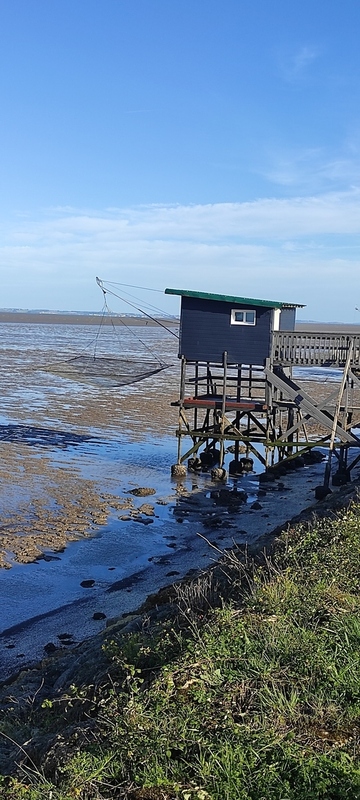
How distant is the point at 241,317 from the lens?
24031 millimetres

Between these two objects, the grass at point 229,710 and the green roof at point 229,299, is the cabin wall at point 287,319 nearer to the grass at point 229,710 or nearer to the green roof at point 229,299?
the green roof at point 229,299

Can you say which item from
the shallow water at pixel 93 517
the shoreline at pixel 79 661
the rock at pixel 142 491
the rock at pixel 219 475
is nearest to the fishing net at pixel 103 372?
the shallow water at pixel 93 517

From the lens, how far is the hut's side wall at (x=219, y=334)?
23.8 meters

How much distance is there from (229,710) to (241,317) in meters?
18.9

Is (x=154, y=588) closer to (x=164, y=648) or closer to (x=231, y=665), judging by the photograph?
(x=164, y=648)

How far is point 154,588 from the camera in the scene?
1385cm

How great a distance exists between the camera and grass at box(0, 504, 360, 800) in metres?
5.23

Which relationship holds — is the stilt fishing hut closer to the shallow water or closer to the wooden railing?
the wooden railing

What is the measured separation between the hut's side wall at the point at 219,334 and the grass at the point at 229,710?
1576 centimetres

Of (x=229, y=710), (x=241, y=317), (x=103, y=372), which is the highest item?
(x=241, y=317)

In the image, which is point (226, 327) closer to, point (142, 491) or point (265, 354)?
point (265, 354)

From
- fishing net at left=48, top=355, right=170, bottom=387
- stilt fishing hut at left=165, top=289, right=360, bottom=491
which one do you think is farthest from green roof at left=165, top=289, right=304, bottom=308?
fishing net at left=48, top=355, right=170, bottom=387

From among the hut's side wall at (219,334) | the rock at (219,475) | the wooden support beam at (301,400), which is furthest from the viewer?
the hut's side wall at (219,334)

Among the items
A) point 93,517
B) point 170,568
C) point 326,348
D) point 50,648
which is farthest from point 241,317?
point 50,648
